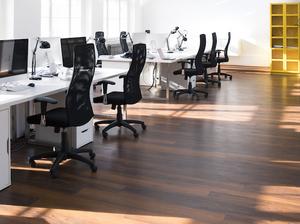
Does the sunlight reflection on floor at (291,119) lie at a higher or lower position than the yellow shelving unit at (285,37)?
lower

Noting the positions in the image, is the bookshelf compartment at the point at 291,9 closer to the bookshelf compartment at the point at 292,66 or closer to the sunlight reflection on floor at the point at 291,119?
the bookshelf compartment at the point at 292,66

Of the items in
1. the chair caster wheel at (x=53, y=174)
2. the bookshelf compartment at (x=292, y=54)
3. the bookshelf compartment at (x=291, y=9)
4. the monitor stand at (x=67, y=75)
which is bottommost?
the chair caster wheel at (x=53, y=174)

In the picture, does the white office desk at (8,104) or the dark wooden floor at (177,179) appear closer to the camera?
the dark wooden floor at (177,179)

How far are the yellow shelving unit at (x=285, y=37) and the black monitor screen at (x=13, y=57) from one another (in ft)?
28.5

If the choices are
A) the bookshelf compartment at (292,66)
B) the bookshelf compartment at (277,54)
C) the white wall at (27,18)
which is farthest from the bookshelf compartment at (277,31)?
the white wall at (27,18)

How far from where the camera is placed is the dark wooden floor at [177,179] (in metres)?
3.09

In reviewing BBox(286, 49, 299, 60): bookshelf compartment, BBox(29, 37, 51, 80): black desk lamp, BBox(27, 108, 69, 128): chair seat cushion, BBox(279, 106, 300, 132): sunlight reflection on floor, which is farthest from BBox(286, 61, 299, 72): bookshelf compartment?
BBox(27, 108, 69, 128): chair seat cushion

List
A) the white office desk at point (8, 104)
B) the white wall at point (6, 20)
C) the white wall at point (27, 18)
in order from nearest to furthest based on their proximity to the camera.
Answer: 1. the white office desk at point (8, 104)
2. the white wall at point (6, 20)
3. the white wall at point (27, 18)

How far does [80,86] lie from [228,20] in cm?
895

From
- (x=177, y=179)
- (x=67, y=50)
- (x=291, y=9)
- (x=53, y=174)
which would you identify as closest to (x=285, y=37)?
(x=291, y=9)

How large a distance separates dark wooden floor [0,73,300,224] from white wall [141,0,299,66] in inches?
241

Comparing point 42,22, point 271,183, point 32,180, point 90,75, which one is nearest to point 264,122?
point 271,183

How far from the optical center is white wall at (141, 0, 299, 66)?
1184 centimetres

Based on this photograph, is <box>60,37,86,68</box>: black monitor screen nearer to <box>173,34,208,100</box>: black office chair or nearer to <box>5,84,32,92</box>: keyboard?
<box>5,84,32,92</box>: keyboard
